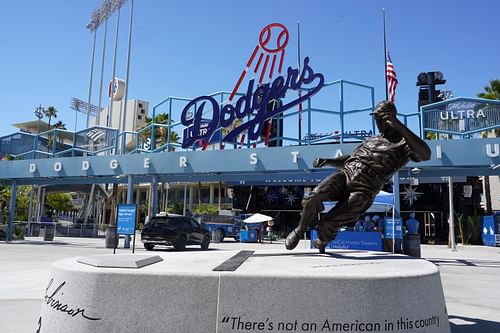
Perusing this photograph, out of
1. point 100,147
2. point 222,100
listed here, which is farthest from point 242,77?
point 100,147

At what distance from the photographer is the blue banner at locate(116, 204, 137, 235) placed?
42.9 ft

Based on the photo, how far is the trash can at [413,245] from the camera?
15.3 metres

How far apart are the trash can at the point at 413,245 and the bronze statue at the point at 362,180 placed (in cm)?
1078

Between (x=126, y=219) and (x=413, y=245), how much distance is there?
1035cm

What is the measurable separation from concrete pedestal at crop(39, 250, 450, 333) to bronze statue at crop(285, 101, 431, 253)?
1611 mm

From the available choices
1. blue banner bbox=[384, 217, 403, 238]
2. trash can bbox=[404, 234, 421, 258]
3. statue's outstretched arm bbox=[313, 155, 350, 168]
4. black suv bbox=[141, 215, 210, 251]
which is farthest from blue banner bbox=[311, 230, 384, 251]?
statue's outstretched arm bbox=[313, 155, 350, 168]

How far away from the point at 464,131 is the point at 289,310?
14241mm

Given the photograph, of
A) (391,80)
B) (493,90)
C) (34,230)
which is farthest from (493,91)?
(34,230)

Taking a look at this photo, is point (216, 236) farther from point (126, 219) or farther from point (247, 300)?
point (247, 300)

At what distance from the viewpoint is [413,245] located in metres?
15.4

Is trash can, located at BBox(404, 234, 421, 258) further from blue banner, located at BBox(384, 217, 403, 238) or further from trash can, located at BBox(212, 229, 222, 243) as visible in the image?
trash can, located at BBox(212, 229, 222, 243)

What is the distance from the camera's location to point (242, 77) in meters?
21.2

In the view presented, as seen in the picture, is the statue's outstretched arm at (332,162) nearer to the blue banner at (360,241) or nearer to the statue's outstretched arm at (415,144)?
the statue's outstretched arm at (415,144)

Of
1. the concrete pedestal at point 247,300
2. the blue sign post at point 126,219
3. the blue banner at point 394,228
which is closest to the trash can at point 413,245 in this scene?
the blue banner at point 394,228
